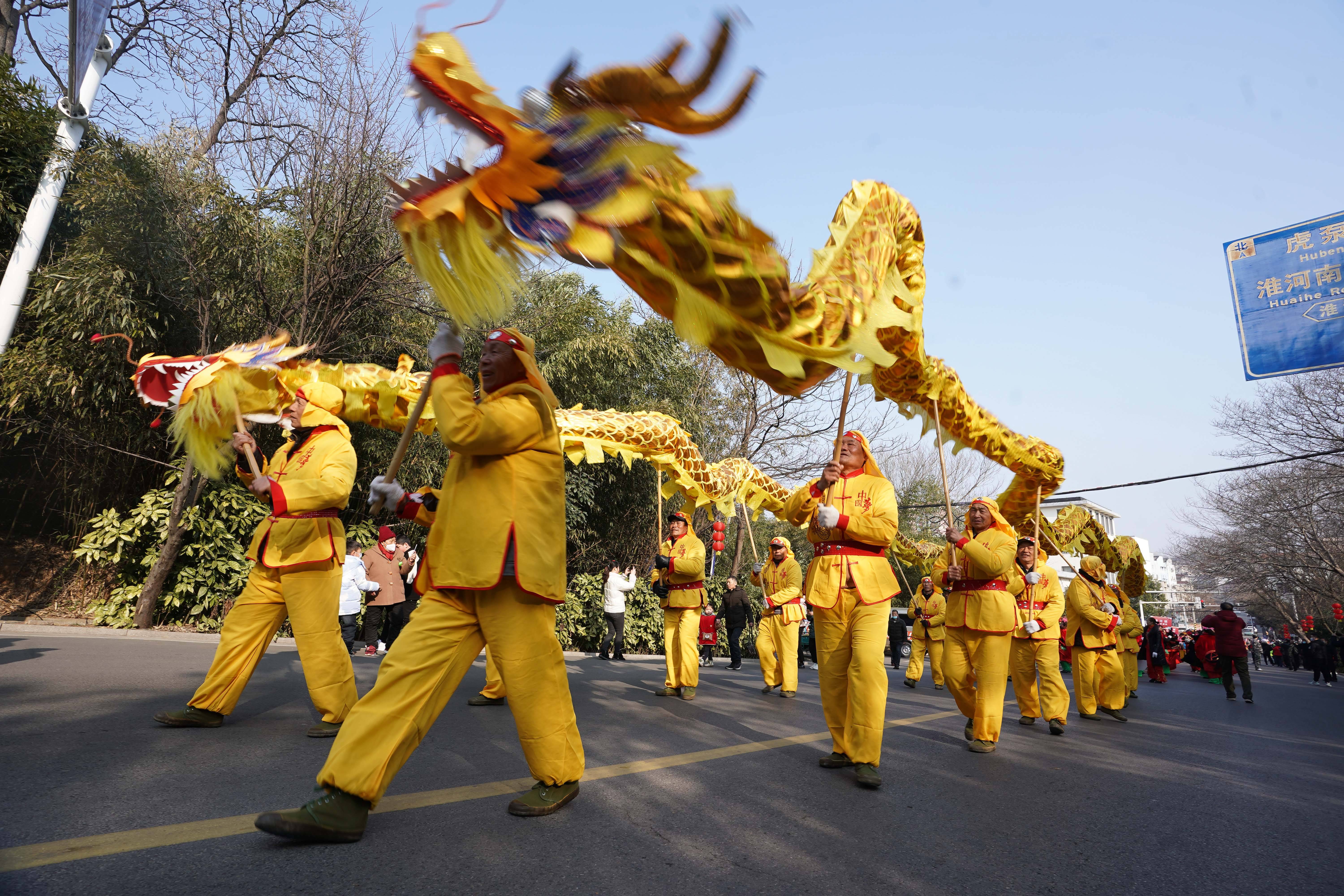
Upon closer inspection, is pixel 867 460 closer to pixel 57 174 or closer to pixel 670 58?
pixel 670 58

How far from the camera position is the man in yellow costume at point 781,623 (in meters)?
8.70

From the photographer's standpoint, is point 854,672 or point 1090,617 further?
point 1090,617

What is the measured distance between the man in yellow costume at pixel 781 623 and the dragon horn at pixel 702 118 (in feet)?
22.8

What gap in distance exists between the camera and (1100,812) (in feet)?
12.3

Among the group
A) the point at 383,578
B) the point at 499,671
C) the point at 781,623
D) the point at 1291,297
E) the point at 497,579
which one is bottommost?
the point at 499,671

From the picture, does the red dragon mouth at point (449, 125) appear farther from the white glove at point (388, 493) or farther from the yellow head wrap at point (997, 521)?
the yellow head wrap at point (997, 521)

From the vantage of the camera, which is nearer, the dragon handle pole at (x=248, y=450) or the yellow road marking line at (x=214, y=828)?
the yellow road marking line at (x=214, y=828)

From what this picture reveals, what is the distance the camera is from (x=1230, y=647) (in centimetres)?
1231

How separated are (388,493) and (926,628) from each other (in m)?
11.2

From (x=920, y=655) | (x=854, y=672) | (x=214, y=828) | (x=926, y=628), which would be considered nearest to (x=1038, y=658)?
(x=854, y=672)

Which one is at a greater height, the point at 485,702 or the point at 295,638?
the point at 295,638

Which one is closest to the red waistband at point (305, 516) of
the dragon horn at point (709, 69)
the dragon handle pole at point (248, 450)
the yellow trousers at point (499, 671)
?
the dragon handle pole at point (248, 450)

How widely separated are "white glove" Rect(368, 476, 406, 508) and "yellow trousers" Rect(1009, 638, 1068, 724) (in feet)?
19.4

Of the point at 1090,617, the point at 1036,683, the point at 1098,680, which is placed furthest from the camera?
the point at 1098,680
